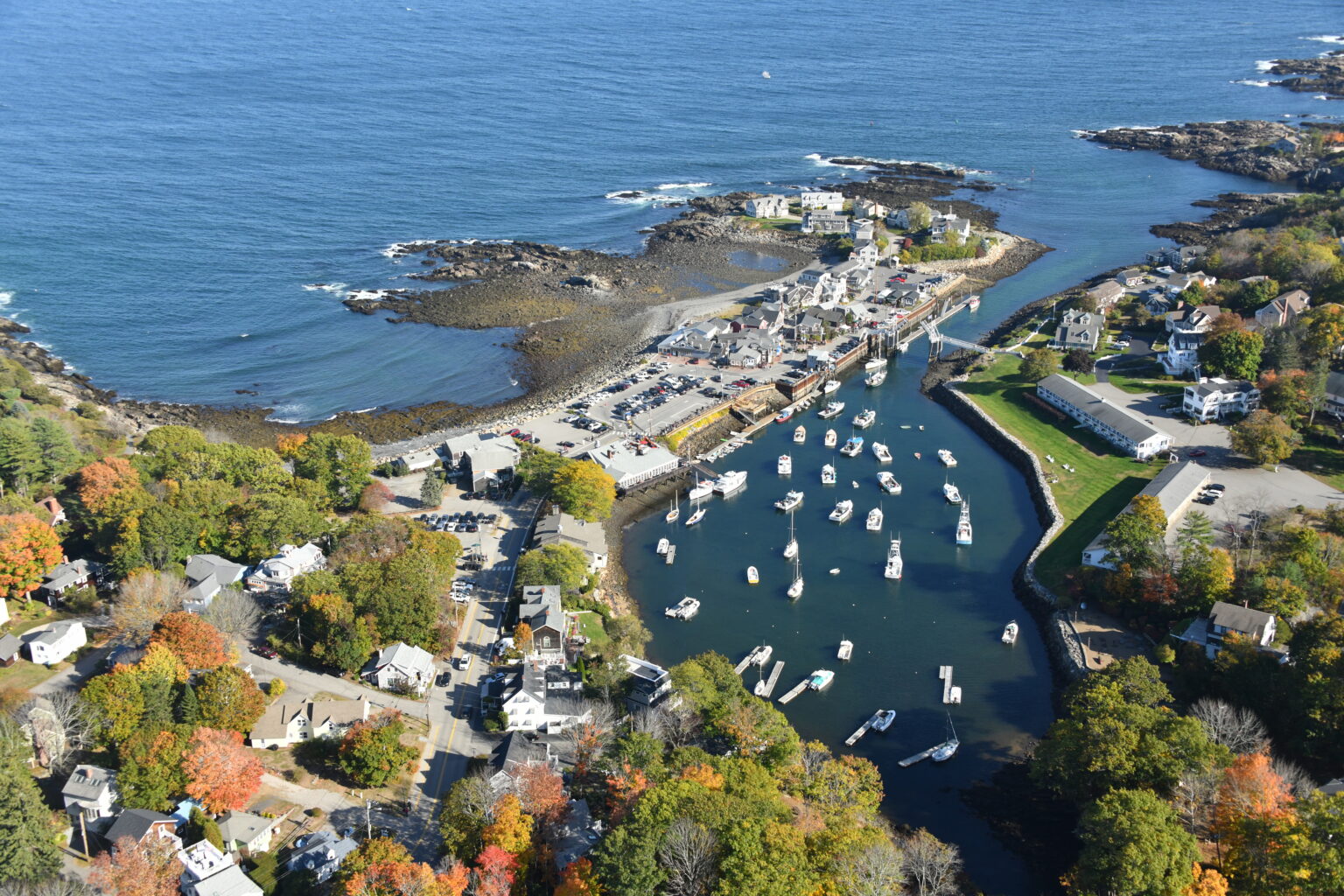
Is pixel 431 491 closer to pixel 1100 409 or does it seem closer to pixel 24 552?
pixel 24 552

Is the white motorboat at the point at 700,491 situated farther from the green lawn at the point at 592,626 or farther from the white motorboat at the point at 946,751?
the white motorboat at the point at 946,751

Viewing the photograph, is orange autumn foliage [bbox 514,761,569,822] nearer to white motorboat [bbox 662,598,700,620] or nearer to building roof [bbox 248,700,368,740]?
building roof [bbox 248,700,368,740]

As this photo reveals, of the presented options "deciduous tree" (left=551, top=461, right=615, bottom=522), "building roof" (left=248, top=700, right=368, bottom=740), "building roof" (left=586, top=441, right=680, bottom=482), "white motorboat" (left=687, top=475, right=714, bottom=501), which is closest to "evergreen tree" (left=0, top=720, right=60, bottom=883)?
"building roof" (left=248, top=700, right=368, bottom=740)

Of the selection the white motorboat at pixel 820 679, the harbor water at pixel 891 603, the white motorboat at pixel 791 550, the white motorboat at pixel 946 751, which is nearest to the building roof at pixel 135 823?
the harbor water at pixel 891 603

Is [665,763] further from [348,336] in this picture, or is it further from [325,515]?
[348,336]

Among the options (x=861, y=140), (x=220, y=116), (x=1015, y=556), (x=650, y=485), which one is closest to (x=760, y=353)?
(x=650, y=485)

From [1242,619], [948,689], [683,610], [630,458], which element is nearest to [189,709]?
[683,610]
